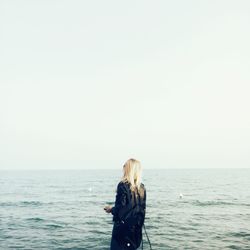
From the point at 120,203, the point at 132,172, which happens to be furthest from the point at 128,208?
the point at 132,172

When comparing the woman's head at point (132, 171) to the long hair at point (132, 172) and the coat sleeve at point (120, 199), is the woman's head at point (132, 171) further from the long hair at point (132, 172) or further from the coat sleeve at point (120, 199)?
the coat sleeve at point (120, 199)

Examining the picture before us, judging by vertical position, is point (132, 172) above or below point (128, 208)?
above

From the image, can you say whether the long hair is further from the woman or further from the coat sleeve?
the coat sleeve

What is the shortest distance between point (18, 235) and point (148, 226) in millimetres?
9216

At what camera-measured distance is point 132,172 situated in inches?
182

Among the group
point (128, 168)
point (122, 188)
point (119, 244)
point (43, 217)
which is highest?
point (128, 168)

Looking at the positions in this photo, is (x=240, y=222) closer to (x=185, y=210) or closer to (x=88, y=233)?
(x=185, y=210)

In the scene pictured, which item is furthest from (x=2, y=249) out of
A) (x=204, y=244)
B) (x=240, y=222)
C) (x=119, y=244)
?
(x=240, y=222)

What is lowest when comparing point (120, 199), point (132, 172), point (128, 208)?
point (128, 208)

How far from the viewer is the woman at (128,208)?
4598 mm

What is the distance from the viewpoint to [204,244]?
17.2 m

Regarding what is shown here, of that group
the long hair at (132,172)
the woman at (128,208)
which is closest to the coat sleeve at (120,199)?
the woman at (128,208)

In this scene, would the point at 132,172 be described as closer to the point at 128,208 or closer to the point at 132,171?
the point at 132,171

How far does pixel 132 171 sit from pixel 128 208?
551mm
